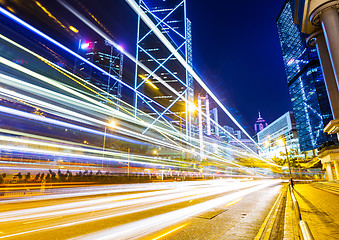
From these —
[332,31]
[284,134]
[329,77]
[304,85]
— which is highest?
[304,85]

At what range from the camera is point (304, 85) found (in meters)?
86.6

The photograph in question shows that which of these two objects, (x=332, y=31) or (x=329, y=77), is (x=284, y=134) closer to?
(x=329, y=77)

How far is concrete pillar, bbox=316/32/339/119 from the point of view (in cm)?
2802

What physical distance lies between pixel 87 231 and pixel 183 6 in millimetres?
51377

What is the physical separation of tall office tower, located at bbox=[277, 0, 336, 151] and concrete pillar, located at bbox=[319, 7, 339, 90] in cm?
5340

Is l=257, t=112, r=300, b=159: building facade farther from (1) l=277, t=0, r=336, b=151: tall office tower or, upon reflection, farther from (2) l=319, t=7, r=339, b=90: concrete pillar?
(2) l=319, t=7, r=339, b=90: concrete pillar

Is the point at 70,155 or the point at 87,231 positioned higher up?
the point at 70,155

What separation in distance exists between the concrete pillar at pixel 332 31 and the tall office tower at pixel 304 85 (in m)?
53.4

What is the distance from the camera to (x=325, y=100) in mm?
74438

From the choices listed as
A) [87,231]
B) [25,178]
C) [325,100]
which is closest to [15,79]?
[25,178]

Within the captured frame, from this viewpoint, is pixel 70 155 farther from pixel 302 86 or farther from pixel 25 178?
pixel 302 86

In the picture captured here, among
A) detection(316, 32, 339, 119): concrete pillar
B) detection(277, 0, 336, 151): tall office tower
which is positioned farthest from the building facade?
detection(316, 32, 339, 119): concrete pillar

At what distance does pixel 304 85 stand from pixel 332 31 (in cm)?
7276

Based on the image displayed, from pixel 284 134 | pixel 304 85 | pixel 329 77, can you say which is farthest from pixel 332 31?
pixel 284 134
